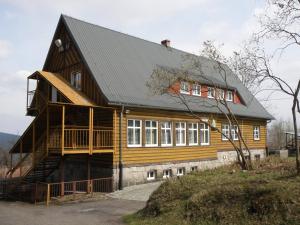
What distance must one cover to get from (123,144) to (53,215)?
287 inches

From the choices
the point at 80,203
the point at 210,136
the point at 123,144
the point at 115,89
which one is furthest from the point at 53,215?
the point at 210,136

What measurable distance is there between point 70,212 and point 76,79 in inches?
411

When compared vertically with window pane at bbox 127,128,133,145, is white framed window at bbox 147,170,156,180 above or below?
below

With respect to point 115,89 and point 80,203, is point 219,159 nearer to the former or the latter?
point 115,89

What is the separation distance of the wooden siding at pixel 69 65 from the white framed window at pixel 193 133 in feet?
25.6

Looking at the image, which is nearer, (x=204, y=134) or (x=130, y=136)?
(x=130, y=136)

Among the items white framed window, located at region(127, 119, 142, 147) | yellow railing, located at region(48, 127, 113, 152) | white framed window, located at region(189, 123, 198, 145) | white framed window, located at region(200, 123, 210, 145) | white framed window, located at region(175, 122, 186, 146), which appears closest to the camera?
yellow railing, located at region(48, 127, 113, 152)

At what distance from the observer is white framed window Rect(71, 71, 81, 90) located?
77.7 ft

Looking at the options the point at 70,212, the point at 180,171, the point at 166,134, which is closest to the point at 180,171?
the point at 180,171

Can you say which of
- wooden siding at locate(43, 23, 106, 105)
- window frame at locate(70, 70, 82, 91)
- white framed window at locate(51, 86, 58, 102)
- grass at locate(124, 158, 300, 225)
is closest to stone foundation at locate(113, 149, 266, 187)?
wooden siding at locate(43, 23, 106, 105)

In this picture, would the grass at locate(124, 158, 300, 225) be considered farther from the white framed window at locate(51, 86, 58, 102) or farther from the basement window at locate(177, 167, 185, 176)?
the white framed window at locate(51, 86, 58, 102)

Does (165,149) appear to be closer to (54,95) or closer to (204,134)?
(204,134)

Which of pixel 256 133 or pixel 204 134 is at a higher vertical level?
pixel 256 133

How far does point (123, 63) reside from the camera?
990 inches
